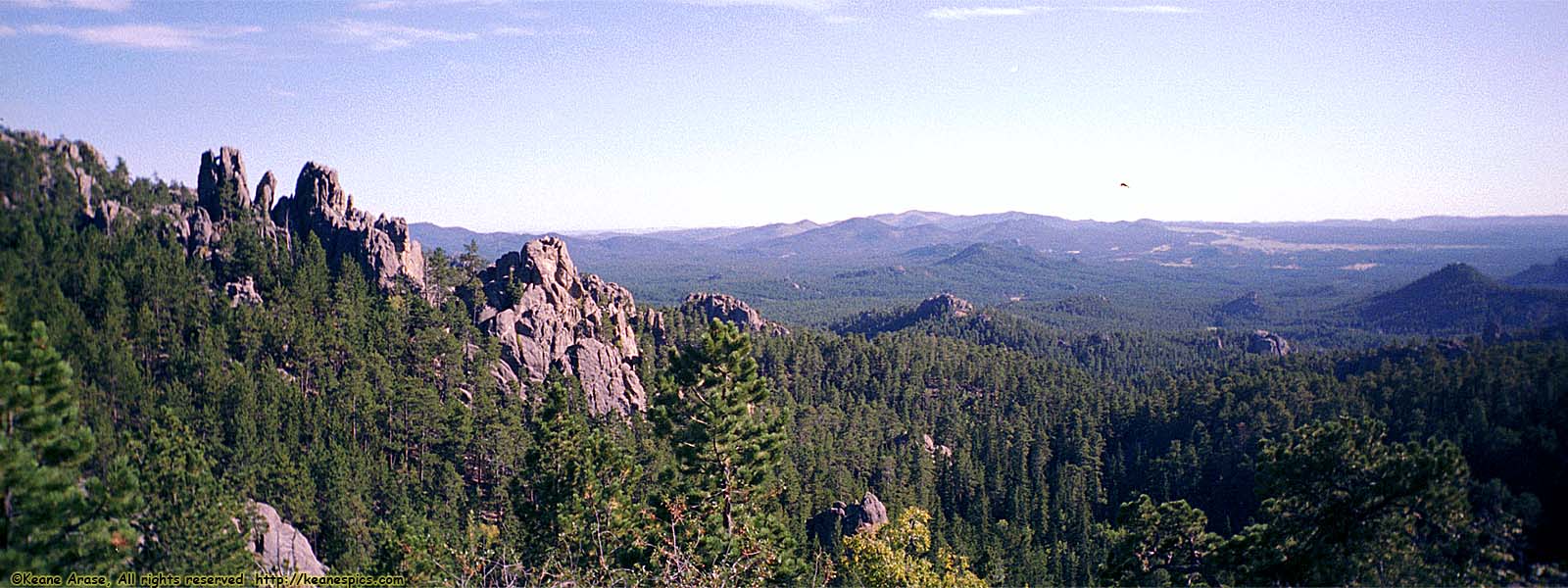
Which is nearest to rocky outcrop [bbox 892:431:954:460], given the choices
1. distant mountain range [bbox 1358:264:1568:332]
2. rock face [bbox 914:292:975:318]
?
rock face [bbox 914:292:975:318]

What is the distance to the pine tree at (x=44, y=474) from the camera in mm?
11547

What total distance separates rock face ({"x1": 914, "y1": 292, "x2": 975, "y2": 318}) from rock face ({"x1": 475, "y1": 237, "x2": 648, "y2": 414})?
4143 inches

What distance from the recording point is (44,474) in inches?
461

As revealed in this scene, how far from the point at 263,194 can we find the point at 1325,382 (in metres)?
88.4

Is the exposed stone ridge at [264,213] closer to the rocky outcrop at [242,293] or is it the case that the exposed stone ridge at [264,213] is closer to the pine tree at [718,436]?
the rocky outcrop at [242,293]

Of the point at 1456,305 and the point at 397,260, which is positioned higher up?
the point at 397,260

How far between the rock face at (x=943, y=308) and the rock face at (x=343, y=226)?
122 meters

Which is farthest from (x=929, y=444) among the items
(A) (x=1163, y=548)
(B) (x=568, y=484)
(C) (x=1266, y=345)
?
(C) (x=1266, y=345)

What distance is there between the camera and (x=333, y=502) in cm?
3547

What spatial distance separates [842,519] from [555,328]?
2934 cm

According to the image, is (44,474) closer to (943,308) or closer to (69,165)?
(69,165)

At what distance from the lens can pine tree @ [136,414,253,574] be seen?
18.1m

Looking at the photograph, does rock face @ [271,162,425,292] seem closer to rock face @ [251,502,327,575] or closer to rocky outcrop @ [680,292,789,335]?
rock face @ [251,502,327,575]

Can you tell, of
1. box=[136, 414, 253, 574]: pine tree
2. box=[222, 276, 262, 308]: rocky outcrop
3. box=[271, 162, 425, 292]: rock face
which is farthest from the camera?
box=[271, 162, 425, 292]: rock face
